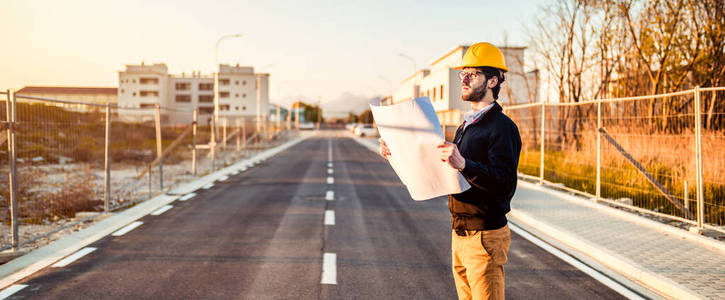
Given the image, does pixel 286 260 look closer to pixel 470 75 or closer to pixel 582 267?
pixel 582 267

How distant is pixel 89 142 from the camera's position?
9.61 m

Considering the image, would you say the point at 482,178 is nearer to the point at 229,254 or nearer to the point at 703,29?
the point at 229,254

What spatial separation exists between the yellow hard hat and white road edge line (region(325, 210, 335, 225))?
625cm

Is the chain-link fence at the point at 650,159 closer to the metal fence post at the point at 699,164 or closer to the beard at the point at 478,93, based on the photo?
the metal fence post at the point at 699,164

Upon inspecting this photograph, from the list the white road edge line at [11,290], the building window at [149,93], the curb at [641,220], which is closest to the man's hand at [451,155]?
the white road edge line at [11,290]

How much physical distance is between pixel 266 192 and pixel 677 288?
9.49m

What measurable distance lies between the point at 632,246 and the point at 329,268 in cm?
416

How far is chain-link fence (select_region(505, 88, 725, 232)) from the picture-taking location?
26.0ft

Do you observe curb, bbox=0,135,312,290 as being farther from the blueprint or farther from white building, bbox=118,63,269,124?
→ white building, bbox=118,63,269,124

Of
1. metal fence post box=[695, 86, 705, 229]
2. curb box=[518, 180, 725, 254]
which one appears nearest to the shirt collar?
curb box=[518, 180, 725, 254]

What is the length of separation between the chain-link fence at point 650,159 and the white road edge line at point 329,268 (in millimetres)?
5377

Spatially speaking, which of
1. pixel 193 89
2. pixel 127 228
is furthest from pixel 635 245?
pixel 193 89

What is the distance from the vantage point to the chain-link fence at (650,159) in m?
7.92

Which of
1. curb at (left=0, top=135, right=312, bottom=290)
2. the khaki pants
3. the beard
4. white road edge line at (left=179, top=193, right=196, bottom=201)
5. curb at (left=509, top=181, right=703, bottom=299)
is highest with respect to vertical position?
the beard
